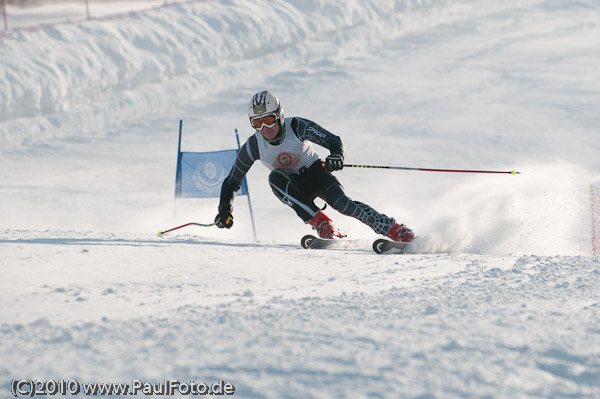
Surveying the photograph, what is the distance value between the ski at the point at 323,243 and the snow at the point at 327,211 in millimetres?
385

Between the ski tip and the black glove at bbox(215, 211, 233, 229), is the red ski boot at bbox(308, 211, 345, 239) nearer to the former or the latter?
the ski tip

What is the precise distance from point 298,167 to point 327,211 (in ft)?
11.4

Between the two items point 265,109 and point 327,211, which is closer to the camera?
point 265,109

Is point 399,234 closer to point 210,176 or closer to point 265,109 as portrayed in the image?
point 265,109

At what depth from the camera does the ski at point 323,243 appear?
5.45 m

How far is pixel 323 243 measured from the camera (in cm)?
551

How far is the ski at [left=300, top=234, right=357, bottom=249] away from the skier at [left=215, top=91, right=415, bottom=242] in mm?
69

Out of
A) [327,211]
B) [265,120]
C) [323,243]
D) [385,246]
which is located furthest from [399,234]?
[327,211]

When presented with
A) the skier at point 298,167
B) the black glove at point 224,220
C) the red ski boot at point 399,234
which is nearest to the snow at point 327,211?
the red ski boot at point 399,234

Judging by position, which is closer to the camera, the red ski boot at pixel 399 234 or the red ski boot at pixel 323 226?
the red ski boot at pixel 399 234

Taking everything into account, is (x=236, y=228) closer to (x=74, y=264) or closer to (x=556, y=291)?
(x=74, y=264)

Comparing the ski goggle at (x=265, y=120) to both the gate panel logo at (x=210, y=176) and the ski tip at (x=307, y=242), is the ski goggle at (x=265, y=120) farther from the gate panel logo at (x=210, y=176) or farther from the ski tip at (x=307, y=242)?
the gate panel logo at (x=210, y=176)

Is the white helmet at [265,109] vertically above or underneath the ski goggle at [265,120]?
above

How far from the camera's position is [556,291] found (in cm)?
354
